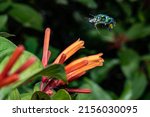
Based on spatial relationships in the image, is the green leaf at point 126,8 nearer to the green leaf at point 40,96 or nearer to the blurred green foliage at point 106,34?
the blurred green foliage at point 106,34

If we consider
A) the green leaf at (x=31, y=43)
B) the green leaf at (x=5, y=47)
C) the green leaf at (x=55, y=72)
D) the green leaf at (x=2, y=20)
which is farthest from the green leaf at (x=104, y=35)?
the green leaf at (x=55, y=72)

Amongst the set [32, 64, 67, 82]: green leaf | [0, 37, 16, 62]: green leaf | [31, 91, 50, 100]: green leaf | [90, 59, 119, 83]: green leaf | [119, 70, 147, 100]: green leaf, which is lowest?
[31, 91, 50, 100]: green leaf

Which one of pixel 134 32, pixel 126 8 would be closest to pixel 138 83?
pixel 134 32

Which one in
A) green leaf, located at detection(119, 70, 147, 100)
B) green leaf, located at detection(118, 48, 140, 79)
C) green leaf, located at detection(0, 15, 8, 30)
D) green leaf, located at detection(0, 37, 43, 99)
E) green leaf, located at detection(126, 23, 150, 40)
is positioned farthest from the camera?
green leaf, located at detection(126, 23, 150, 40)

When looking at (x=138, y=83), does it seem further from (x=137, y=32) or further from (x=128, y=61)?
(x=137, y=32)

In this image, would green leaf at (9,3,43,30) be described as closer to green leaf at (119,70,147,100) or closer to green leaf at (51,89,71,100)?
green leaf at (119,70,147,100)

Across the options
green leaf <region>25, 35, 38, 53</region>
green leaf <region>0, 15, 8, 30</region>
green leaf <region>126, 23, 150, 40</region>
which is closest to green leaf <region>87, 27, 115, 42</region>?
green leaf <region>126, 23, 150, 40</region>
